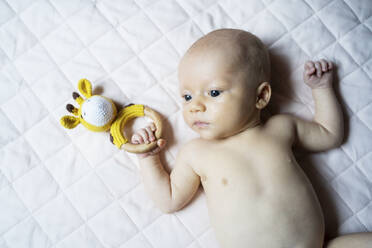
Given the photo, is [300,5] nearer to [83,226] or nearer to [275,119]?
[275,119]

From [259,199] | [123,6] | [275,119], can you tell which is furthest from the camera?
[123,6]

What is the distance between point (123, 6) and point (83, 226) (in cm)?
74

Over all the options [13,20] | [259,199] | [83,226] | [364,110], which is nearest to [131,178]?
[83,226]

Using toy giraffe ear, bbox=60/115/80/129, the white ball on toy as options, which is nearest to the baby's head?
the white ball on toy

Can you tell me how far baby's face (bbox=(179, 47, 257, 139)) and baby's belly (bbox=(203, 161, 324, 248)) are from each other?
0.16m

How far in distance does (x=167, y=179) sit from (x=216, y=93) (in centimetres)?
31

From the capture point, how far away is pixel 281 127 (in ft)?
3.40

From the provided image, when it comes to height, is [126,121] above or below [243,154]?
above

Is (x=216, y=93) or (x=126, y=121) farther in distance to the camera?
(x=126, y=121)

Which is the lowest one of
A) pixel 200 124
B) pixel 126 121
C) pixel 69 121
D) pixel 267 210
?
pixel 267 210

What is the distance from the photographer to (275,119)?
1058mm

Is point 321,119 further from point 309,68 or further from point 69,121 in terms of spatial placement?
point 69,121

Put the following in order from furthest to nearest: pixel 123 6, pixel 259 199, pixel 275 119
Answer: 1. pixel 123 6
2. pixel 275 119
3. pixel 259 199

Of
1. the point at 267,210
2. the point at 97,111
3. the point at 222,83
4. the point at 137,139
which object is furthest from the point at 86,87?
the point at 267,210
